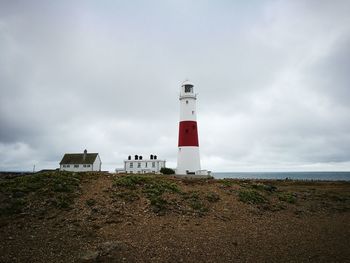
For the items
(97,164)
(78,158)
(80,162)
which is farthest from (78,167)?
(97,164)

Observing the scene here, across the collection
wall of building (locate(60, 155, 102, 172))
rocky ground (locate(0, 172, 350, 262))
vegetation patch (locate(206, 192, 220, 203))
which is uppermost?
wall of building (locate(60, 155, 102, 172))

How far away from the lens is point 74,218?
52.8ft

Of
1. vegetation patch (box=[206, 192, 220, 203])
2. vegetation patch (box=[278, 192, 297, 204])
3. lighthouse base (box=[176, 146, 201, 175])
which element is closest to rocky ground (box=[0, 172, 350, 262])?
vegetation patch (box=[206, 192, 220, 203])

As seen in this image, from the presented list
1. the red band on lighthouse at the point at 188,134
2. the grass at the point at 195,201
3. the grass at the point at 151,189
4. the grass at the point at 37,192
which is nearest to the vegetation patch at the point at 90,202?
the grass at the point at 37,192

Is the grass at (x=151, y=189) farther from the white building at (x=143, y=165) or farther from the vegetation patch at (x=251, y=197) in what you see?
the white building at (x=143, y=165)

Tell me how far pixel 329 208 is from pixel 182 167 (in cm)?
1988

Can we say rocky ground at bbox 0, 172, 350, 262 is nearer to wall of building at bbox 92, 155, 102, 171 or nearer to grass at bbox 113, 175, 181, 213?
grass at bbox 113, 175, 181, 213

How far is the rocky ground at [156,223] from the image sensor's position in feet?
41.4

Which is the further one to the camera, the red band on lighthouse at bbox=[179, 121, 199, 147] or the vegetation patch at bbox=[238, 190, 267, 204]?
the red band on lighthouse at bbox=[179, 121, 199, 147]

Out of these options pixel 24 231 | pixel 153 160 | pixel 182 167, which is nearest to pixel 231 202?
pixel 24 231

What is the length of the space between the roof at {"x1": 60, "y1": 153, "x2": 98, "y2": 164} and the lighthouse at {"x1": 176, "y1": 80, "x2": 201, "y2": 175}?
27.0 meters

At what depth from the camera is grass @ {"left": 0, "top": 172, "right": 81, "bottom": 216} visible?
17.0m

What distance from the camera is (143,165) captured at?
182 ft

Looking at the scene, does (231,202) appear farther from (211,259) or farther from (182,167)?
(182,167)
